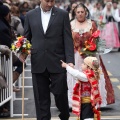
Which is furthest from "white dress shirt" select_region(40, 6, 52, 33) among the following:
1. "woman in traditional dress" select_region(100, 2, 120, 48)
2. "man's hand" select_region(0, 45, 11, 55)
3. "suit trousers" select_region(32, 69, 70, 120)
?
"woman in traditional dress" select_region(100, 2, 120, 48)

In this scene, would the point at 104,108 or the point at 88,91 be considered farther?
the point at 104,108

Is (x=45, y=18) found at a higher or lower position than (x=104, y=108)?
higher

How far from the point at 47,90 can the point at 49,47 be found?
0.62 m

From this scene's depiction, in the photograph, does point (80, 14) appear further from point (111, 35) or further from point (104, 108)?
point (111, 35)

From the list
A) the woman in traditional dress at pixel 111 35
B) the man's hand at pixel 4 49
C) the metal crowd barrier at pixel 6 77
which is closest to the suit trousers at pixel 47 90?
the man's hand at pixel 4 49

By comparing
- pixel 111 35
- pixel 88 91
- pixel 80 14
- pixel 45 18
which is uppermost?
pixel 111 35

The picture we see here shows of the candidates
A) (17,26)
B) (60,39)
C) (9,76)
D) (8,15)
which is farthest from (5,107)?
(17,26)

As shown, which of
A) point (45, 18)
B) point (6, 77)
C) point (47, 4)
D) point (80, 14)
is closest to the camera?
point (47, 4)

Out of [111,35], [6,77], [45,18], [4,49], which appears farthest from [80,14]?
[111,35]

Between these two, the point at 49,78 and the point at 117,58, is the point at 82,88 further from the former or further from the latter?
the point at 117,58

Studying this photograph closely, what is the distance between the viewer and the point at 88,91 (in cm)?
791

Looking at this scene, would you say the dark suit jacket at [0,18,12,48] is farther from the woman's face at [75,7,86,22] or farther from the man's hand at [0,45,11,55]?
the woman's face at [75,7,86,22]

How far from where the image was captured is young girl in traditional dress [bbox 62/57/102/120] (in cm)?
781

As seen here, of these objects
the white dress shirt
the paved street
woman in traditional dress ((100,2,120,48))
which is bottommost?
the paved street
